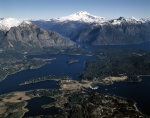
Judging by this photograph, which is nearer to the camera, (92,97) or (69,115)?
(69,115)

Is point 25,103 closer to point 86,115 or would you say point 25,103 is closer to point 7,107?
point 7,107

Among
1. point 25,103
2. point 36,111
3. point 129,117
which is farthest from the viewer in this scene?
point 25,103

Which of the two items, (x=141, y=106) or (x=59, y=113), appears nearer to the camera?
(x=59, y=113)

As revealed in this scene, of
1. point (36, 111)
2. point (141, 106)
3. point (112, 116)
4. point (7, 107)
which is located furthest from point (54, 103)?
point (141, 106)

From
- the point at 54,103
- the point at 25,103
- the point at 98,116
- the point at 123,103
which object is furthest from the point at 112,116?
the point at 25,103

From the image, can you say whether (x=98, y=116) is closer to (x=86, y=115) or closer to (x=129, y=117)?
(x=86, y=115)

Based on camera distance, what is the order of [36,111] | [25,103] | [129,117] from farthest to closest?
[25,103] → [36,111] → [129,117]

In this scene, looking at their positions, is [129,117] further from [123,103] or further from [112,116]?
[123,103]

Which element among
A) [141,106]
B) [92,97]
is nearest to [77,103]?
[92,97]
